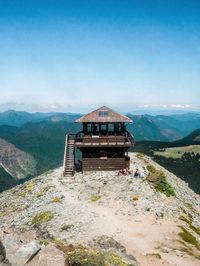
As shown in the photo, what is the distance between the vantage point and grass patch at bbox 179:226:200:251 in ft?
131

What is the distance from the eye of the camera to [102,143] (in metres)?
71.3

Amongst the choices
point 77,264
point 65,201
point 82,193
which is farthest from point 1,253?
point 82,193

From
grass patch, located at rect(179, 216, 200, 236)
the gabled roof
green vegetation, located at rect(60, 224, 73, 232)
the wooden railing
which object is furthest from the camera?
the wooden railing

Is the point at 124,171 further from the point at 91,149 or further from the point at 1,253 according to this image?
the point at 1,253

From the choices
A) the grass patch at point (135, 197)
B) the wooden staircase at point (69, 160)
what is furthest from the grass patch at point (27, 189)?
the grass patch at point (135, 197)

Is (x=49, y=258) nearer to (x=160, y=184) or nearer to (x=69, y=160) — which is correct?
(x=160, y=184)

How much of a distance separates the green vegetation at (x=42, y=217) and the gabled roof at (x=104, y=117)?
83.1 ft

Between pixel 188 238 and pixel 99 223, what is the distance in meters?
9.91

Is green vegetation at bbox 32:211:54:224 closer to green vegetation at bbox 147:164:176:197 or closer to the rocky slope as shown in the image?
the rocky slope

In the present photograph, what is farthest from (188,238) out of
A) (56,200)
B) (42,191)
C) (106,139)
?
(106,139)

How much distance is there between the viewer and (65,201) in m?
54.6

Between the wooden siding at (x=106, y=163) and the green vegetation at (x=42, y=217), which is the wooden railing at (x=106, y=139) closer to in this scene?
the wooden siding at (x=106, y=163)

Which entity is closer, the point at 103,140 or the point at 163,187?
the point at 163,187

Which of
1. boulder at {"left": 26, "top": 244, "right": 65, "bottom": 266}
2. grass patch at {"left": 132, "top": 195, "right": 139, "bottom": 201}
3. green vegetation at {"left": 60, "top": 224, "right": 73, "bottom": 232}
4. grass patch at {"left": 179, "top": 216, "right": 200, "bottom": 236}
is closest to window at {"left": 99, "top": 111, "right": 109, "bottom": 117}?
grass patch at {"left": 132, "top": 195, "right": 139, "bottom": 201}
